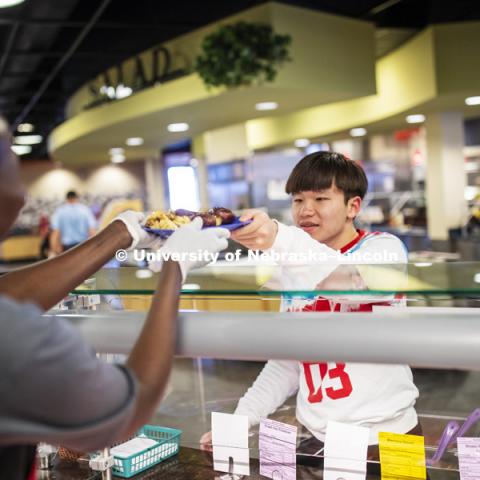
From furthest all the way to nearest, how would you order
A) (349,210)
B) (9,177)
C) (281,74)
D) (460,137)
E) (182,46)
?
(460,137) → (182,46) → (281,74) → (349,210) → (9,177)

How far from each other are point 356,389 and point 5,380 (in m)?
0.68

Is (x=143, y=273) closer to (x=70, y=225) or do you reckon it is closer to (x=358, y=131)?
(x=70, y=225)

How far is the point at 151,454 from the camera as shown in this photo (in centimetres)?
126

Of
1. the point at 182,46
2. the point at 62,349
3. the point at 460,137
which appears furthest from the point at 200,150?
the point at 62,349

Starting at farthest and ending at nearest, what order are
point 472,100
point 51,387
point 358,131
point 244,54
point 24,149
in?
point 24,149 → point 358,131 → point 472,100 → point 244,54 → point 51,387

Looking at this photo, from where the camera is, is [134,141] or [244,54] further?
[134,141]

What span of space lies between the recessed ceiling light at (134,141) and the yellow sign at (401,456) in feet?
32.8

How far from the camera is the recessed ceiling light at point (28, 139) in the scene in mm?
18594

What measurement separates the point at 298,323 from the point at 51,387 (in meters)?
0.40

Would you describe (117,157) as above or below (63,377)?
above

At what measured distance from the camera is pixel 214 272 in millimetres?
1175

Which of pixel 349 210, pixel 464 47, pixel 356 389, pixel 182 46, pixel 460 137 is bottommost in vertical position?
pixel 356 389

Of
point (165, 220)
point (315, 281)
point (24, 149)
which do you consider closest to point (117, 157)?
point (24, 149)

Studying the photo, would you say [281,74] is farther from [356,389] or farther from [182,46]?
[356,389]
